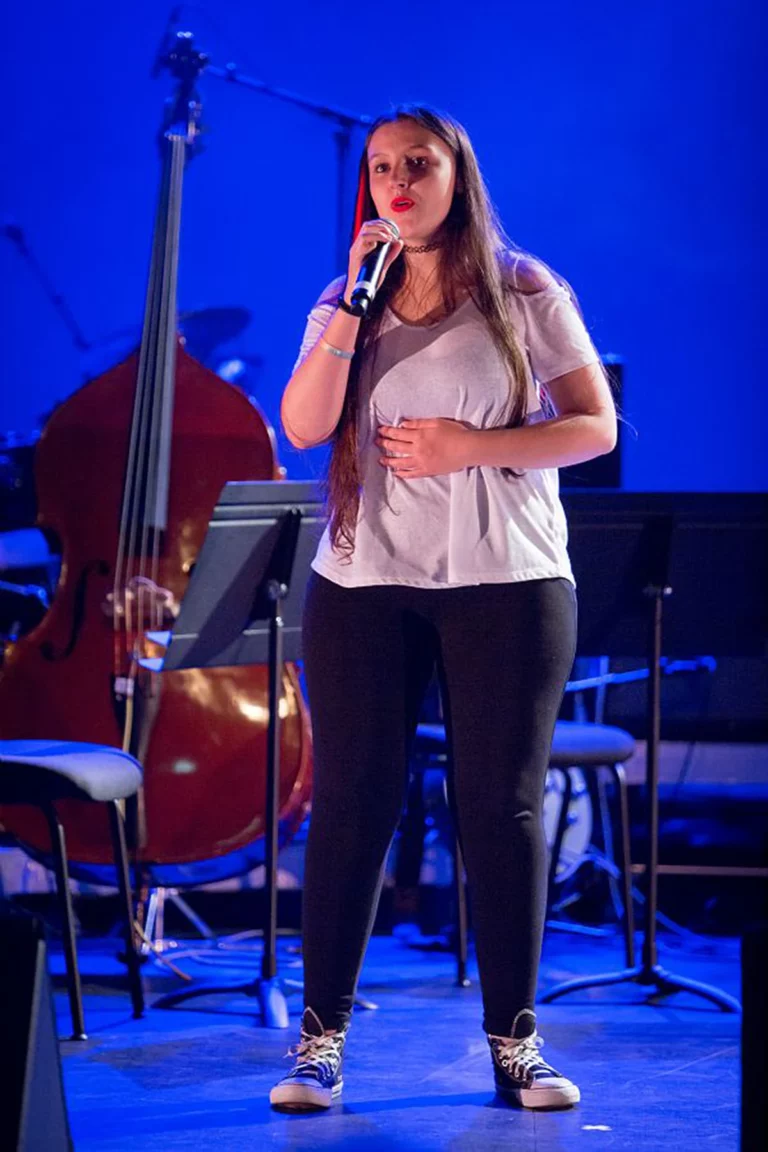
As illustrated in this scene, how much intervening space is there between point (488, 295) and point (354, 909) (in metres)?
0.95

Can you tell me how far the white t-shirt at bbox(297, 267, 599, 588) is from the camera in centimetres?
232

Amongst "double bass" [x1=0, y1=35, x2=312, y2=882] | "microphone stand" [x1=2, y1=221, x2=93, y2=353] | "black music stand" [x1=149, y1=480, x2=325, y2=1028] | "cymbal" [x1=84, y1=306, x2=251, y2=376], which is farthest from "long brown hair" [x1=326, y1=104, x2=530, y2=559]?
"microphone stand" [x1=2, y1=221, x2=93, y2=353]

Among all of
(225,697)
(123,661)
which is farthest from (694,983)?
(123,661)

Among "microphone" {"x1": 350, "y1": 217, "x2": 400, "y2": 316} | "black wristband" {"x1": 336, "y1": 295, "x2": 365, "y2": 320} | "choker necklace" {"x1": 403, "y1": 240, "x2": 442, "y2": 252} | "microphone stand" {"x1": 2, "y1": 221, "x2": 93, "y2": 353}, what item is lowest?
"black wristband" {"x1": 336, "y1": 295, "x2": 365, "y2": 320}

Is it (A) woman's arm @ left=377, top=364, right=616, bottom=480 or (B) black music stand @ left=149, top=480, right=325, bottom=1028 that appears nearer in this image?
(A) woman's arm @ left=377, top=364, right=616, bottom=480

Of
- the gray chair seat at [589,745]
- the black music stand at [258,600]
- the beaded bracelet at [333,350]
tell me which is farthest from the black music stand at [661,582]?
the beaded bracelet at [333,350]

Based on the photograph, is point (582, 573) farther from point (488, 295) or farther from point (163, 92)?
point (163, 92)

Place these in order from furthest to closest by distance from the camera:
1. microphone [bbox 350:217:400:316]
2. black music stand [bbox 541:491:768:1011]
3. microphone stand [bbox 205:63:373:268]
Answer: microphone stand [bbox 205:63:373:268] → black music stand [bbox 541:491:768:1011] → microphone [bbox 350:217:400:316]

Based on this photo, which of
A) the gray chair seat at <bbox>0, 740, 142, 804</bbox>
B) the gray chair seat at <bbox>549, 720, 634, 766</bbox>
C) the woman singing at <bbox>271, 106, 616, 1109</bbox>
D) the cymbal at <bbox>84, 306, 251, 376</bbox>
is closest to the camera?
the woman singing at <bbox>271, 106, 616, 1109</bbox>

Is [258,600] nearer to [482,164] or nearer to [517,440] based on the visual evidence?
[517,440]

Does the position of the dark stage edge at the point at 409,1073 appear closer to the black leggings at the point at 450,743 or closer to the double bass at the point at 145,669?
the black leggings at the point at 450,743

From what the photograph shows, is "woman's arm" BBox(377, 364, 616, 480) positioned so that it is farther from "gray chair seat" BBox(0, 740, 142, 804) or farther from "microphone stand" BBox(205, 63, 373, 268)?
"microphone stand" BBox(205, 63, 373, 268)

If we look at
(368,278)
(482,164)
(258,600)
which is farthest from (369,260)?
(482,164)

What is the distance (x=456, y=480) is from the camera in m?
2.33
